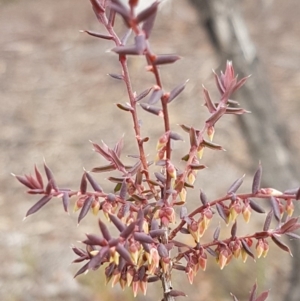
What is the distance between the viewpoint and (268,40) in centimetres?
590

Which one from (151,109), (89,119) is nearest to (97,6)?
(151,109)

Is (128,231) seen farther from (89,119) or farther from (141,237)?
(89,119)

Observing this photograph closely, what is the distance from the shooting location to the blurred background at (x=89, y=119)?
2.71 meters

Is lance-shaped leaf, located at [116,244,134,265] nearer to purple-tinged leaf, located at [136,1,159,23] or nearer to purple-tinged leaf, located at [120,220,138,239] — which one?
purple-tinged leaf, located at [120,220,138,239]

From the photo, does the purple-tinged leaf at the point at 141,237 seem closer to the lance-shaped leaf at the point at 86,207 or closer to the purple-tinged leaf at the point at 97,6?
the lance-shaped leaf at the point at 86,207

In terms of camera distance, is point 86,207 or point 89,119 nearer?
point 86,207

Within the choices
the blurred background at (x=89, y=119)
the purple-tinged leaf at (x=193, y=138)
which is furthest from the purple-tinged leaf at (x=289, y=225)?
the blurred background at (x=89, y=119)

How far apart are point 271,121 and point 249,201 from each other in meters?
1.66

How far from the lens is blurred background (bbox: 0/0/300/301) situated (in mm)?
2713

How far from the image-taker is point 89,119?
15.4 ft

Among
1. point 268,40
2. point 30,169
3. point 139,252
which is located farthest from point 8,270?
point 268,40

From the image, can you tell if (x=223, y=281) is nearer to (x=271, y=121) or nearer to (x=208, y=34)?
(x=271, y=121)

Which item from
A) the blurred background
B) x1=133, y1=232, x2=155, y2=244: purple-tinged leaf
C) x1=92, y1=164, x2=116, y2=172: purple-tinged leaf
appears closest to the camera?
x1=133, y1=232, x2=155, y2=244: purple-tinged leaf

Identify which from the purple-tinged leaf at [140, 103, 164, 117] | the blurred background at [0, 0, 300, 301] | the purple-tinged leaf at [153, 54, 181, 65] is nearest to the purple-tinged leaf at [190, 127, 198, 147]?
the purple-tinged leaf at [140, 103, 164, 117]
